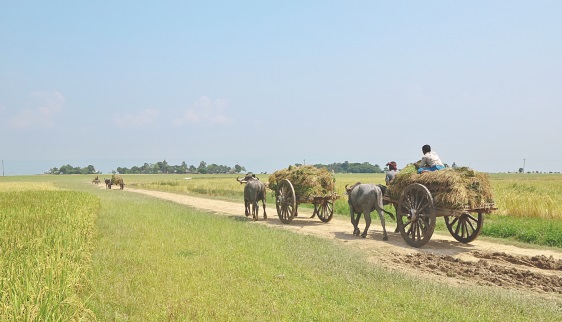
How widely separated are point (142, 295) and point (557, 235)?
38.3 ft

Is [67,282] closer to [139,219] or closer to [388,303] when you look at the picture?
[388,303]

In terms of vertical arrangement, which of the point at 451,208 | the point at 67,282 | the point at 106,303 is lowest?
the point at 106,303

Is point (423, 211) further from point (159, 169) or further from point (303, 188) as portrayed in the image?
point (159, 169)

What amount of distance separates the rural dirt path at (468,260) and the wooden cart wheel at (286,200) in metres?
1.89

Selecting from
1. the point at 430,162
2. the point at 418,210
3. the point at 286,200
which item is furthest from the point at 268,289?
the point at 286,200

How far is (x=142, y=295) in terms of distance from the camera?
619 centimetres

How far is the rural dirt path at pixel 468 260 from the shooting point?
757 cm

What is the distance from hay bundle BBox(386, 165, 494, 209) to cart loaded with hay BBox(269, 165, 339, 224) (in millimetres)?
4666

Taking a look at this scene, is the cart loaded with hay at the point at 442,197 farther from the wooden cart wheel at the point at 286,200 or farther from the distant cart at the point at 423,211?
the wooden cart wheel at the point at 286,200

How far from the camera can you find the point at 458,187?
31.9 feet

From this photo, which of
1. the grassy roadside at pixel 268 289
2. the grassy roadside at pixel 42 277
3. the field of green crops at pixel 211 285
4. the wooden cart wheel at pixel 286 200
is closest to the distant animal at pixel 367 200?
the grassy roadside at pixel 268 289

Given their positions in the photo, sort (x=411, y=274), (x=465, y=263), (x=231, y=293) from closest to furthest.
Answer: (x=231, y=293), (x=411, y=274), (x=465, y=263)

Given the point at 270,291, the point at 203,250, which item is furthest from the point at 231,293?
the point at 203,250

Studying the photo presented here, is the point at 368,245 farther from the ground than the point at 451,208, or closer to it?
closer to it
